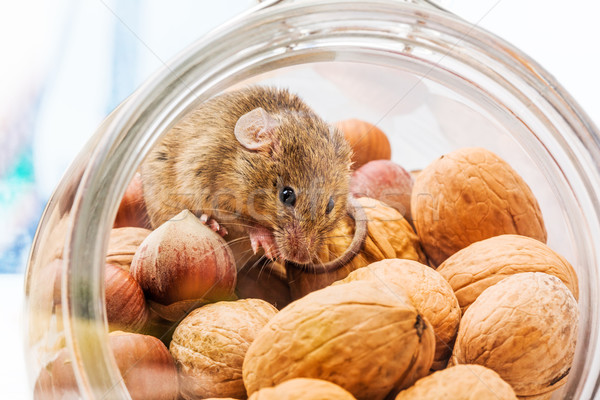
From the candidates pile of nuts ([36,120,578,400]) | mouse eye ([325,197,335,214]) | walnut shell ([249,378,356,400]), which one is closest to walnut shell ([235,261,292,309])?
pile of nuts ([36,120,578,400])

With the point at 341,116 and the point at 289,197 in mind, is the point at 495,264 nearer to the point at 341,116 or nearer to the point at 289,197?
the point at 289,197

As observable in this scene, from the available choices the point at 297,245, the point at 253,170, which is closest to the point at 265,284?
the point at 297,245

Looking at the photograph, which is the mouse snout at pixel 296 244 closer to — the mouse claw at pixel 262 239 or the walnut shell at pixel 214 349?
the mouse claw at pixel 262 239

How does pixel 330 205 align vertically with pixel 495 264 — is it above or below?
above

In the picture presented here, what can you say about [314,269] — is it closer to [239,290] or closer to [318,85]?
[239,290]

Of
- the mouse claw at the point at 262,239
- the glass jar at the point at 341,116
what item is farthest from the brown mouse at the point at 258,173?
the glass jar at the point at 341,116

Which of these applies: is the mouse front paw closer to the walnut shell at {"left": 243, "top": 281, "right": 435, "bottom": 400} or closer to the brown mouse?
the brown mouse

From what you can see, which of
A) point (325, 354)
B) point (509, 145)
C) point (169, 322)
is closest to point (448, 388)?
point (325, 354)

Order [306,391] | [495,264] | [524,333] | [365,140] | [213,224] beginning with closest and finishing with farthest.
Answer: [306,391], [524,333], [495,264], [213,224], [365,140]
